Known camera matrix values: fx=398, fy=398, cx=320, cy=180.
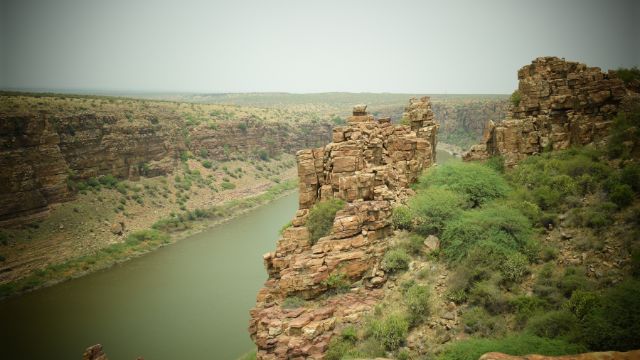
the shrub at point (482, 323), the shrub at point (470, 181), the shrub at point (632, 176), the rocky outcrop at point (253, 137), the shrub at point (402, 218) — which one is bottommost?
the rocky outcrop at point (253, 137)

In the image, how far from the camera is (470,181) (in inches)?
724

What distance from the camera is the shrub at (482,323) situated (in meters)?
11.4

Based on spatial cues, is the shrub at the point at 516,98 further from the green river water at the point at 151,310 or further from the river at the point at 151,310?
the green river water at the point at 151,310

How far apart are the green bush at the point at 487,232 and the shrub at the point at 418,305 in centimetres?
198

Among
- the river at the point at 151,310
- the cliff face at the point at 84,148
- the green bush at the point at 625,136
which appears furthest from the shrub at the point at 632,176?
the cliff face at the point at 84,148

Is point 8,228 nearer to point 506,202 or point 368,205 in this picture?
point 368,205

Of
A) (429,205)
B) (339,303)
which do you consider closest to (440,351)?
(339,303)

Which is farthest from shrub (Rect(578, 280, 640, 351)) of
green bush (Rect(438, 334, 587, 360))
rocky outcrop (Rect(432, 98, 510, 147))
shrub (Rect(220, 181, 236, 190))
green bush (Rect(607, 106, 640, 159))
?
rocky outcrop (Rect(432, 98, 510, 147))

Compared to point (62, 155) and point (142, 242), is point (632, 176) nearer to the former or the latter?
point (142, 242)

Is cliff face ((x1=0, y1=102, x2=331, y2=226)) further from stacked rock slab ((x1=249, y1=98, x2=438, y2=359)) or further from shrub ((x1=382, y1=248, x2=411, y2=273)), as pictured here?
shrub ((x1=382, y1=248, x2=411, y2=273))

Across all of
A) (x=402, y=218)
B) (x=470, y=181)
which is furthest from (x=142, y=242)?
(x=470, y=181)

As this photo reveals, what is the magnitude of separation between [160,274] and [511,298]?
105 feet

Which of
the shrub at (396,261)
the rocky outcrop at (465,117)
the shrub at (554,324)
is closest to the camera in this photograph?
the shrub at (554,324)

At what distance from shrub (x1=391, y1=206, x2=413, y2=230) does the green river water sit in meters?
13.3
